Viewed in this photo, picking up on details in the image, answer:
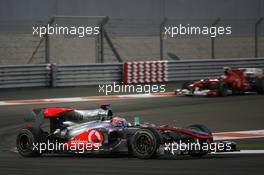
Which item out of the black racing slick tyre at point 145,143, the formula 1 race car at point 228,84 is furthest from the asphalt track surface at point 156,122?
the formula 1 race car at point 228,84

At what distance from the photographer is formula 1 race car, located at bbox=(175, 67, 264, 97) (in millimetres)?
24781

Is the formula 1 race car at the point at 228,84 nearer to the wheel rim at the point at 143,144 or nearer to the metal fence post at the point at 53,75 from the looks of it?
the metal fence post at the point at 53,75

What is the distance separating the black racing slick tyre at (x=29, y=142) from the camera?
42.6ft

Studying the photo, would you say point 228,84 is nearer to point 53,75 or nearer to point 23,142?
point 53,75

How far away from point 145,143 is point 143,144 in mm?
35

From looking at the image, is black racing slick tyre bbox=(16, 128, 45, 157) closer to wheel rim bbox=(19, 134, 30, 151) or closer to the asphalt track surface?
wheel rim bbox=(19, 134, 30, 151)

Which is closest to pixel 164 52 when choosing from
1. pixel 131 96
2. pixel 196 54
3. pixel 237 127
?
pixel 196 54

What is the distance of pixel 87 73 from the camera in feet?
93.8

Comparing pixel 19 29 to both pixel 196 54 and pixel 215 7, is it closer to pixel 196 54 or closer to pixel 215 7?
pixel 196 54

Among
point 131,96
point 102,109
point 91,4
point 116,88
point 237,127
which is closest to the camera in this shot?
point 102,109

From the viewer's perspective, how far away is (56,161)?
1227 centimetres

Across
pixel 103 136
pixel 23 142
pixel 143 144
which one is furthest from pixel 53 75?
pixel 143 144

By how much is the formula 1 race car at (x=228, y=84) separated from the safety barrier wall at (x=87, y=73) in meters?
4.46

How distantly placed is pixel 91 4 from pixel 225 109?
484 inches
